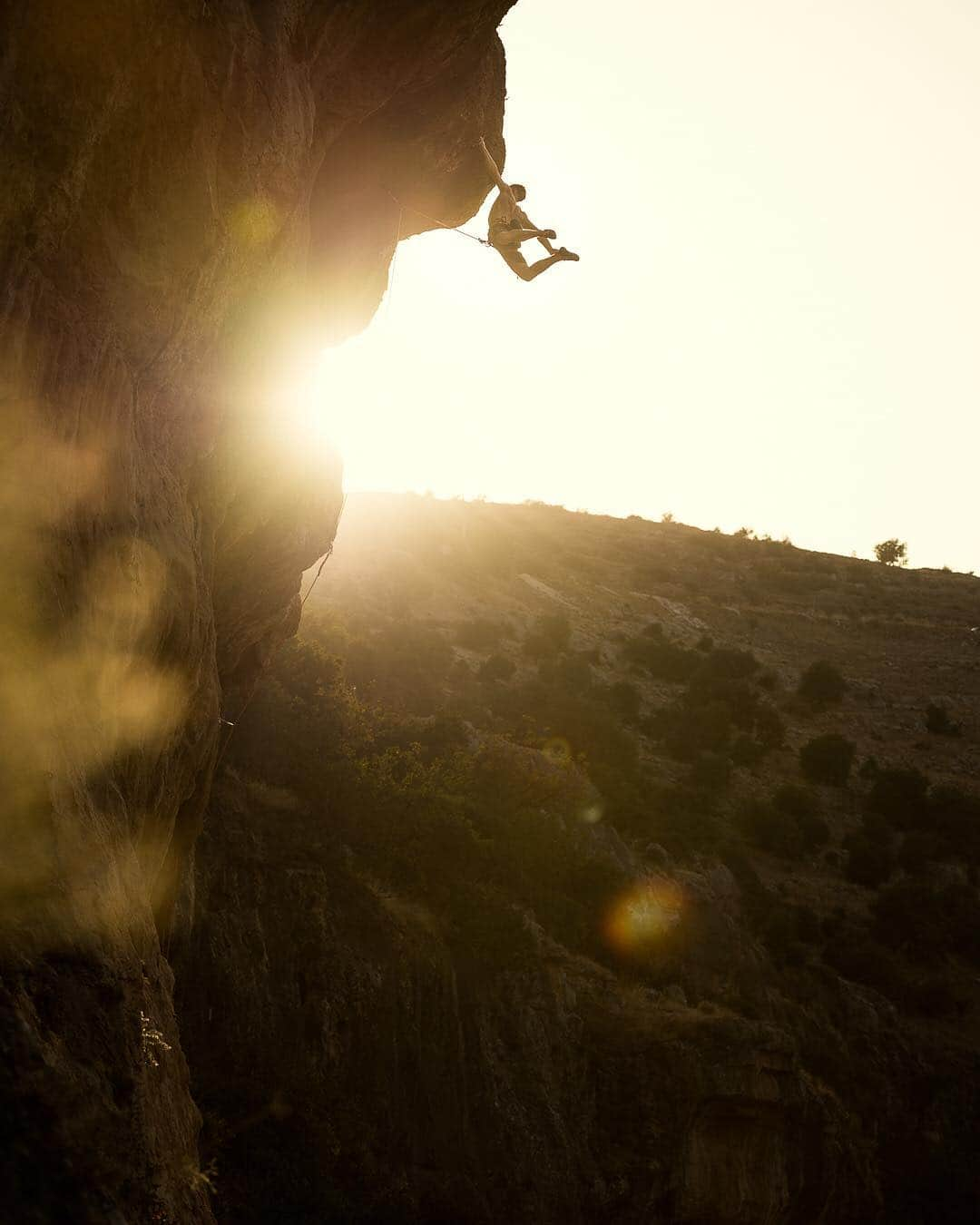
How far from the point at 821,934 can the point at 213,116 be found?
2437 centimetres

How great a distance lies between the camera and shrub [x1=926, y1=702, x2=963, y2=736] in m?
37.6

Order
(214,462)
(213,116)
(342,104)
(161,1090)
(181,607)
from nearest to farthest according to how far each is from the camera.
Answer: (161,1090) < (213,116) < (181,607) < (214,462) < (342,104)

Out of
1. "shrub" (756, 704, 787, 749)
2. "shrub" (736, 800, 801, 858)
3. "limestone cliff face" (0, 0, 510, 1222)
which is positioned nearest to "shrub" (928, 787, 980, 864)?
"shrub" (736, 800, 801, 858)

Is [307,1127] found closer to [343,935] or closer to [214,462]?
[343,935]

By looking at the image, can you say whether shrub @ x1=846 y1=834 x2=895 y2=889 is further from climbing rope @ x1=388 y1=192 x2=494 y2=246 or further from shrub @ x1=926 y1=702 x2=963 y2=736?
climbing rope @ x1=388 y1=192 x2=494 y2=246

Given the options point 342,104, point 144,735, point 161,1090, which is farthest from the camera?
point 342,104

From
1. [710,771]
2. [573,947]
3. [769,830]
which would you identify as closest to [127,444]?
[573,947]

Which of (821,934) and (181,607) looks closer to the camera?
(181,607)

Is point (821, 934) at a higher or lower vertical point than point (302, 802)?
lower

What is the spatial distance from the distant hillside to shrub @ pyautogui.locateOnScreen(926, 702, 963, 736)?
119 cm

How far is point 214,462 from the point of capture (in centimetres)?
1125

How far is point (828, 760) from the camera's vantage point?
33500 millimetres

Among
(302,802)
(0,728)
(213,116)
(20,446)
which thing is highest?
(213,116)

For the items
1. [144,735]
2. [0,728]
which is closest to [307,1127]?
[144,735]
